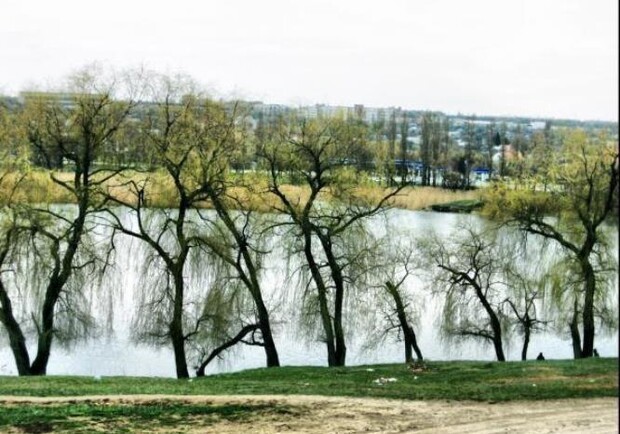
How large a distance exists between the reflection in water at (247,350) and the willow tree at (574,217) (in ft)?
4.94

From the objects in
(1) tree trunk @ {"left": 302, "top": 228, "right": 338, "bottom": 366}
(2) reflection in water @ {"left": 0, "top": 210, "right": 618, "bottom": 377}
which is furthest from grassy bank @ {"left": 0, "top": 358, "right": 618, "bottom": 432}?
(2) reflection in water @ {"left": 0, "top": 210, "right": 618, "bottom": 377}

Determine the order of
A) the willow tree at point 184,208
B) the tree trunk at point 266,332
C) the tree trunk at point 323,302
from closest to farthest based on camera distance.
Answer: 1. the willow tree at point 184,208
2. the tree trunk at point 266,332
3. the tree trunk at point 323,302

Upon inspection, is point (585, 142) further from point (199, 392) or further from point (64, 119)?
point (64, 119)

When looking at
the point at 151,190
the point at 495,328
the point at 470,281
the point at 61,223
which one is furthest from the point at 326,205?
the point at 61,223

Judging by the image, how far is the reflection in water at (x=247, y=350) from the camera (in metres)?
23.8

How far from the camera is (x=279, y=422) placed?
12.7m

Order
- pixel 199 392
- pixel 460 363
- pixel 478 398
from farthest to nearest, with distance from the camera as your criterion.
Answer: pixel 460 363, pixel 199 392, pixel 478 398

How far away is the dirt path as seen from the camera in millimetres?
12297

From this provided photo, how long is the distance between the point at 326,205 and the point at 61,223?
8532 mm

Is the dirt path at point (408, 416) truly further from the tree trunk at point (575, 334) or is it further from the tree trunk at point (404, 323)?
the tree trunk at point (575, 334)

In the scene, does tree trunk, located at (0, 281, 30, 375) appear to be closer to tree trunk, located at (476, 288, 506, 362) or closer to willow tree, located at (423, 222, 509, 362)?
willow tree, located at (423, 222, 509, 362)

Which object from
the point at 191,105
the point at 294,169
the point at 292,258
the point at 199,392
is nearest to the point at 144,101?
the point at 191,105

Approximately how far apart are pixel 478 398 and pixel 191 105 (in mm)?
13635

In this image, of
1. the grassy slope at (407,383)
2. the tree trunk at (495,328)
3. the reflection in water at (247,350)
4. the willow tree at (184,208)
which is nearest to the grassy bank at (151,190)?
the willow tree at (184,208)
